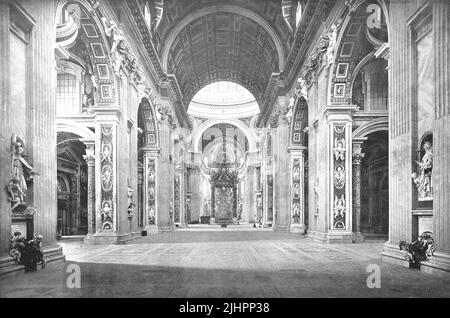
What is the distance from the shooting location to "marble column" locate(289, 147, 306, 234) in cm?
2412

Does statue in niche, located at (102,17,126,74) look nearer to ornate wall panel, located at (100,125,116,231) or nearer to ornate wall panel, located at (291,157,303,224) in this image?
ornate wall panel, located at (100,125,116,231)

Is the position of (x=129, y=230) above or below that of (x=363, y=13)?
below

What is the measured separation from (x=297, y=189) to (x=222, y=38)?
1181cm

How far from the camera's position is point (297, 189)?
2434cm

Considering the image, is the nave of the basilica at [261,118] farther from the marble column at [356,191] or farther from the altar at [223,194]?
the altar at [223,194]

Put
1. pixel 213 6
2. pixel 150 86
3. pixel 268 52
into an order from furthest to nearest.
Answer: pixel 268 52 < pixel 213 6 < pixel 150 86

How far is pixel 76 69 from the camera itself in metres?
19.8

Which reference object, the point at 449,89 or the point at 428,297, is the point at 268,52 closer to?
the point at 449,89

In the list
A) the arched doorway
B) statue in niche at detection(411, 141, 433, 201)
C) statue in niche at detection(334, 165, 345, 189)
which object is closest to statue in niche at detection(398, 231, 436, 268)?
statue in niche at detection(411, 141, 433, 201)

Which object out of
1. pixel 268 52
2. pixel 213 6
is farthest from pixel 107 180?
pixel 268 52

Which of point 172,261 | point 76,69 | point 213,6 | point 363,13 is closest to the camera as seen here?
point 172,261

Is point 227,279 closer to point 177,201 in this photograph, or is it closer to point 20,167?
point 20,167

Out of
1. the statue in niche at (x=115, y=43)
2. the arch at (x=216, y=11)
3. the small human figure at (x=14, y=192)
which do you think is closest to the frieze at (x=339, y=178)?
the statue in niche at (x=115, y=43)
